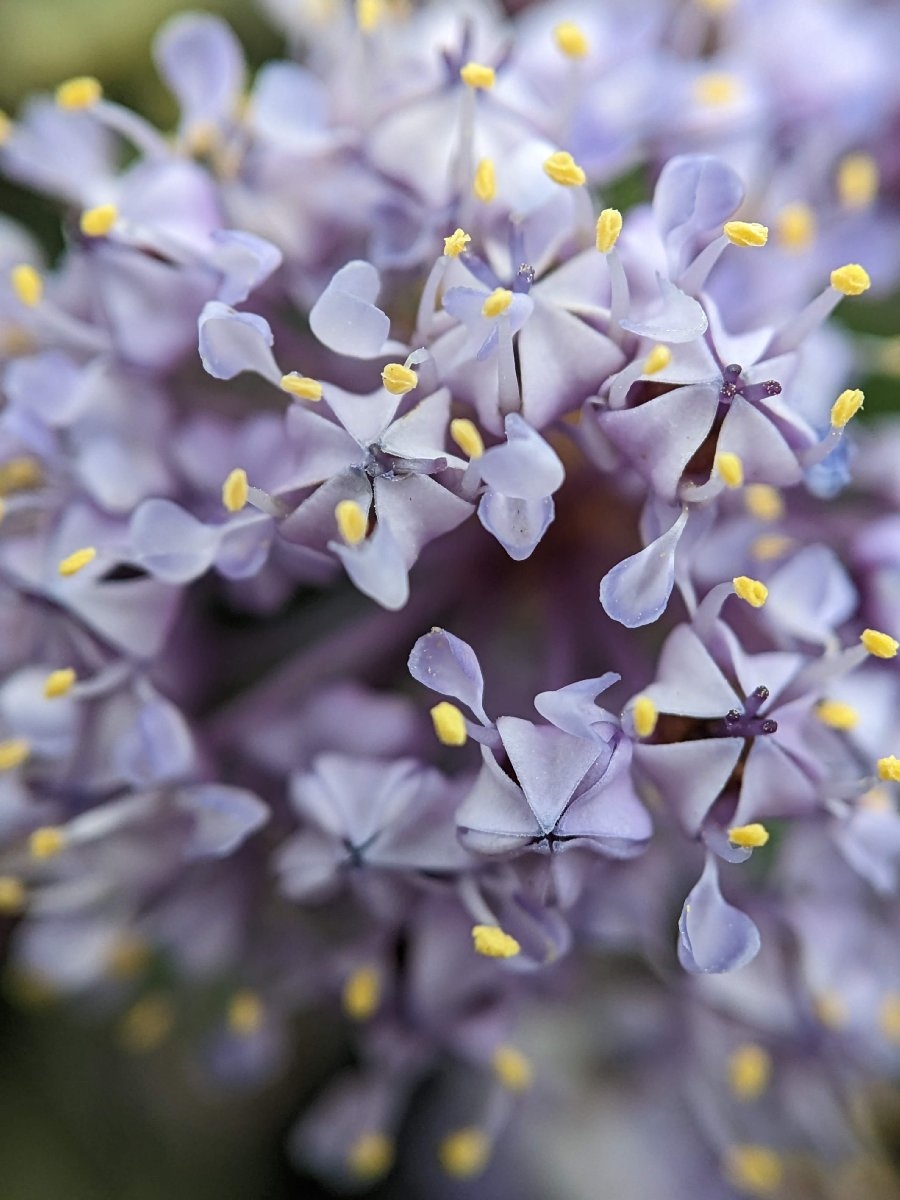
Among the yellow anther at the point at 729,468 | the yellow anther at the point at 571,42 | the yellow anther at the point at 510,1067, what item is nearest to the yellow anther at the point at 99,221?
the yellow anther at the point at 571,42

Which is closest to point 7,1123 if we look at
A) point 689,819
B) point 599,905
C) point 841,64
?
point 599,905

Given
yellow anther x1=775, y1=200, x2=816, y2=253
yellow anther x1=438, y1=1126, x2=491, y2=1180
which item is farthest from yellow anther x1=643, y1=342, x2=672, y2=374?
yellow anther x1=438, y1=1126, x2=491, y2=1180

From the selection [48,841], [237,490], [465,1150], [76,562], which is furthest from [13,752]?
[465,1150]

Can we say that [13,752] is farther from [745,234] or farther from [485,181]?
[745,234]

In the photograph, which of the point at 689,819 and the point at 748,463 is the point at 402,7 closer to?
the point at 748,463

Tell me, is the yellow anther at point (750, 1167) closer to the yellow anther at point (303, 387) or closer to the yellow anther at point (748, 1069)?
the yellow anther at point (748, 1069)

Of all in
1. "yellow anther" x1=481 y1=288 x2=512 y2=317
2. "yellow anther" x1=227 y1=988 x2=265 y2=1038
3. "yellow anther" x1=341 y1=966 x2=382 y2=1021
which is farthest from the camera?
"yellow anther" x1=227 y1=988 x2=265 y2=1038

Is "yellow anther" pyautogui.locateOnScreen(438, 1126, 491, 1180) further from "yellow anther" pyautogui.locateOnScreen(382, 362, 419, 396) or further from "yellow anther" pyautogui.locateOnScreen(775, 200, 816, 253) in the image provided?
"yellow anther" pyautogui.locateOnScreen(775, 200, 816, 253)
